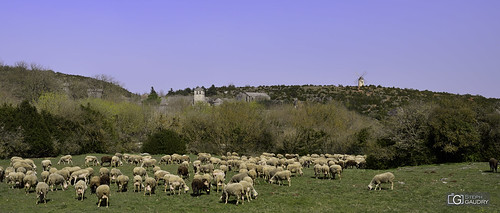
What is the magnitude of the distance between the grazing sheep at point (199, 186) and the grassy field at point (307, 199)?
38cm

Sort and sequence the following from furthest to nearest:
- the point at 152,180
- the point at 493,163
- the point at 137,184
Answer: the point at 493,163 → the point at 137,184 → the point at 152,180

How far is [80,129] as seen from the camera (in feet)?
163

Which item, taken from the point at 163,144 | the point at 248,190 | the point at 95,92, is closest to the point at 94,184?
the point at 248,190

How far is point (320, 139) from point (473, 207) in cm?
3694

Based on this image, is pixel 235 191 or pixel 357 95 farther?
pixel 357 95

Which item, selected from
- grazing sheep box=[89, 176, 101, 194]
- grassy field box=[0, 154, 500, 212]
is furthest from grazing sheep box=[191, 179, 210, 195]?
grazing sheep box=[89, 176, 101, 194]

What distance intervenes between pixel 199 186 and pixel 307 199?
5.14 metres

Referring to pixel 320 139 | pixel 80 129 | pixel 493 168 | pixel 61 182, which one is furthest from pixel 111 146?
pixel 493 168

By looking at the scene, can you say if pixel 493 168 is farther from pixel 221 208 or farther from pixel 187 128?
pixel 187 128

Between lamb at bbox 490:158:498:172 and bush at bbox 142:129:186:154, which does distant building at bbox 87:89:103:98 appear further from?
lamb at bbox 490:158:498:172

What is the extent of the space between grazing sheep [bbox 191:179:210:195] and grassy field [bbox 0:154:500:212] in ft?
1.26

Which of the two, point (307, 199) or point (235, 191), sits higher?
point (235, 191)

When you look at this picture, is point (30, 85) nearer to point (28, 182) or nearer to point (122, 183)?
point (28, 182)

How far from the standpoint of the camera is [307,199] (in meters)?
18.8
